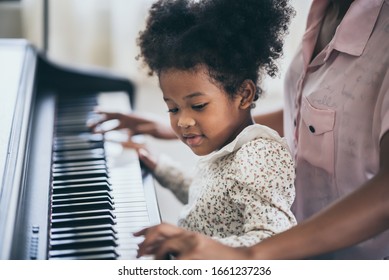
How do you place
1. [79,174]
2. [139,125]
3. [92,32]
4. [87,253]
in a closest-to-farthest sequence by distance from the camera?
[87,253]
[79,174]
[139,125]
[92,32]

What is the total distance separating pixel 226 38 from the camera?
0.94m

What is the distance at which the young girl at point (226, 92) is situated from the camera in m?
0.94

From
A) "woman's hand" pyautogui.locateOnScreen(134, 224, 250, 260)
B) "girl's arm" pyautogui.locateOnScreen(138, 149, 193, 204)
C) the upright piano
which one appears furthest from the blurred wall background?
"woman's hand" pyautogui.locateOnScreen(134, 224, 250, 260)

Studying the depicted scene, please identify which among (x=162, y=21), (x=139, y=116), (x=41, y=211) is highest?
(x=139, y=116)

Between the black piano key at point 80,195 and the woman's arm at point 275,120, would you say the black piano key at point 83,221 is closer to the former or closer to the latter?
the black piano key at point 80,195

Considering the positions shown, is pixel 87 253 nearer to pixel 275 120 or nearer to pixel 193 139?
pixel 193 139

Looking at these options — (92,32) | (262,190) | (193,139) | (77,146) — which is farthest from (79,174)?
(92,32)

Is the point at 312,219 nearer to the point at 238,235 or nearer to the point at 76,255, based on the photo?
the point at 238,235

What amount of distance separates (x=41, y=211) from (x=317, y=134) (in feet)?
1.46

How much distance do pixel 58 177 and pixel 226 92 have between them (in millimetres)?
347

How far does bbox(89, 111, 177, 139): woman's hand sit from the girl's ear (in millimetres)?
422

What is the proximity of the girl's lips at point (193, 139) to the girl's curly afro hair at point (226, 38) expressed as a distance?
85 mm

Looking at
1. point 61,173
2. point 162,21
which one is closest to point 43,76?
point 61,173
